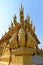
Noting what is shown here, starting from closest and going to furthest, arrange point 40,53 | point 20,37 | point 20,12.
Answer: point 20,37, point 20,12, point 40,53

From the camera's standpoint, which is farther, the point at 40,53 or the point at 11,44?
the point at 40,53

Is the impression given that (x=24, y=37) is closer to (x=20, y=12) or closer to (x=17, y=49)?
(x=17, y=49)

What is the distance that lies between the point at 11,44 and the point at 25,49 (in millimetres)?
250

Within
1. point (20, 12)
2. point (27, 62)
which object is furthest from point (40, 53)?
point (27, 62)

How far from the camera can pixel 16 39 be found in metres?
2.38

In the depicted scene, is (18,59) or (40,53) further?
(40,53)

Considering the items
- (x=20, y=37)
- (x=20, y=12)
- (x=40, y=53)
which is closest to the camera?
(x=20, y=37)

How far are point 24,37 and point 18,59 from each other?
0.40 metres

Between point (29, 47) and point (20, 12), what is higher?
point (20, 12)

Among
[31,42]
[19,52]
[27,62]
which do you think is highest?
[31,42]

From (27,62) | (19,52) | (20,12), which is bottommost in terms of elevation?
(27,62)

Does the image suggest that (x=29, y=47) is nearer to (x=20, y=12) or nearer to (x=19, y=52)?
(x=19, y=52)

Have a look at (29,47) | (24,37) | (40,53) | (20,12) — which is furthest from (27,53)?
(40,53)

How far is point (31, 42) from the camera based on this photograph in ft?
7.83
